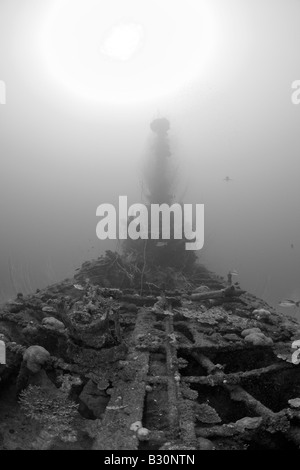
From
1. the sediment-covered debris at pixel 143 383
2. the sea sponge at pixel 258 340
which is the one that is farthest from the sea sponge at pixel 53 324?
the sea sponge at pixel 258 340

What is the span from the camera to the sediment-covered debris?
430cm

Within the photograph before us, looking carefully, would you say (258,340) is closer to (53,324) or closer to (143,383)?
(143,383)

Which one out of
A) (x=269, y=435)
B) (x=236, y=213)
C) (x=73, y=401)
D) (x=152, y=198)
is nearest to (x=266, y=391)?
(x=269, y=435)

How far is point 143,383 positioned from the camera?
555cm

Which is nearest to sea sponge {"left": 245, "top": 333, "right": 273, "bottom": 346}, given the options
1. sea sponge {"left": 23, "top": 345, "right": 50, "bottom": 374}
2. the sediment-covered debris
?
the sediment-covered debris

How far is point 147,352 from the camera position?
7020mm

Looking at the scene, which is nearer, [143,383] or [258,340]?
[143,383]

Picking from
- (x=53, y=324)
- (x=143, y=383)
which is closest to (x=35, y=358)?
(x=53, y=324)

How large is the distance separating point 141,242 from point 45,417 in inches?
730

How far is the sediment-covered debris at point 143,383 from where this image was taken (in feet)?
14.1

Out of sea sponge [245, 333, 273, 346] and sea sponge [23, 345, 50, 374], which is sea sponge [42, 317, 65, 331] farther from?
sea sponge [245, 333, 273, 346]

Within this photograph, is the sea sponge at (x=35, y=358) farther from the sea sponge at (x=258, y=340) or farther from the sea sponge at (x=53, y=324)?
the sea sponge at (x=258, y=340)

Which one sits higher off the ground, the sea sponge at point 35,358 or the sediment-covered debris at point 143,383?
the sea sponge at point 35,358
